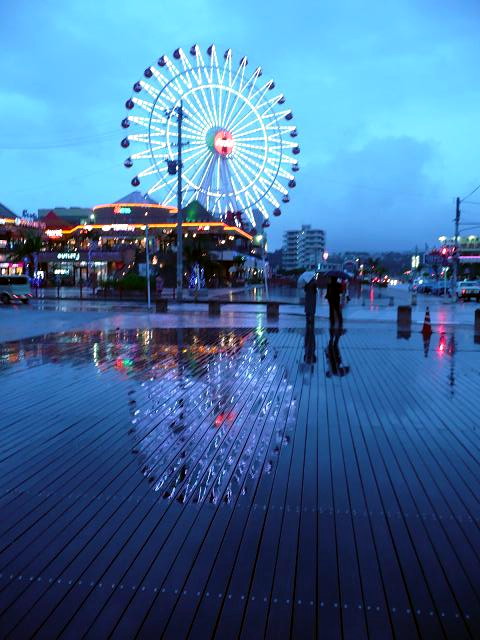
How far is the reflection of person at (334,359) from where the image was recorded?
41.2 ft

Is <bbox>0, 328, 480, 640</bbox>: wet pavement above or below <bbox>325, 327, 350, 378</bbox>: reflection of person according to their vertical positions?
above

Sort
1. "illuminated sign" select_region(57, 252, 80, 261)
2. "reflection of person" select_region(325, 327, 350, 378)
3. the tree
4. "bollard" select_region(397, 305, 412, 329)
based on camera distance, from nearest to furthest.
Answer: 1. "reflection of person" select_region(325, 327, 350, 378)
2. "bollard" select_region(397, 305, 412, 329)
3. the tree
4. "illuminated sign" select_region(57, 252, 80, 261)

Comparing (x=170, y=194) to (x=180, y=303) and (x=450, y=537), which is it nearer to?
(x=180, y=303)

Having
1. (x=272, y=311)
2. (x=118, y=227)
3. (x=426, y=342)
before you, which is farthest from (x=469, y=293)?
(x=118, y=227)

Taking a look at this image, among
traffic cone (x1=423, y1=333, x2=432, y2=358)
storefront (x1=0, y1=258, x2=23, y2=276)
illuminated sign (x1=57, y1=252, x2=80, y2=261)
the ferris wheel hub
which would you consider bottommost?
traffic cone (x1=423, y1=333, x2=432, y2=358)

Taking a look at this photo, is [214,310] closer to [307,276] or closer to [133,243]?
[307,276]

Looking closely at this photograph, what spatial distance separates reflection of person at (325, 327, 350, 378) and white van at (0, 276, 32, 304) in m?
25.0

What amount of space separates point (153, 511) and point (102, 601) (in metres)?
1.45

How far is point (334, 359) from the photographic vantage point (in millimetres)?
14594

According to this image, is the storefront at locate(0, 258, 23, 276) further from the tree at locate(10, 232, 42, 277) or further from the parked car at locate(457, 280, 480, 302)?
the parked car at locate(457, 280, 480, 302)

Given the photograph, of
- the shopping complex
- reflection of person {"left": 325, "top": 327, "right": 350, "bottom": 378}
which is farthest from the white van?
the shopping complex

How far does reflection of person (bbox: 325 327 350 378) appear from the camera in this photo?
41.2 feet

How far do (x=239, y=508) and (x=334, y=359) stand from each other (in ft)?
31.1

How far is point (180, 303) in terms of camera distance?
38.3 meters
